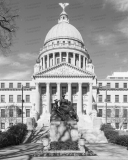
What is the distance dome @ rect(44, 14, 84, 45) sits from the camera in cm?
8894

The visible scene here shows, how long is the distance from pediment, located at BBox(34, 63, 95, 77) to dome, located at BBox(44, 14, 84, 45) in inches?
1226

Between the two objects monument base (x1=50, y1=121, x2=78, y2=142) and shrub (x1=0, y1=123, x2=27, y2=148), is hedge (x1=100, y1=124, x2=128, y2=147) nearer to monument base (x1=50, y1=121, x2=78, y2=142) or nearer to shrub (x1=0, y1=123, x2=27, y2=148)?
monument base (x1=50, y1=121, x2=78, y2=142)

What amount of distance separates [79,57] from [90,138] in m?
53.3

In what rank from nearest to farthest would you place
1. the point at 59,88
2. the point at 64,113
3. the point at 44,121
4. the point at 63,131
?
the point at 63,131
the point at 64,113
the point at 44,121
the point at 59,88

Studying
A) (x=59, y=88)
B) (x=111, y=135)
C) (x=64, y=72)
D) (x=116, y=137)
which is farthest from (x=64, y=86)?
(x=116, y=137)

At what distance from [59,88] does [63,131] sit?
39.7 metres

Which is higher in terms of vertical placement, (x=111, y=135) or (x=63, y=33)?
(x=63, y=33)

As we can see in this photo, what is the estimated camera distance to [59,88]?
194ft

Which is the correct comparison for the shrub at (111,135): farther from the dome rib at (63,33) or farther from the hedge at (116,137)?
the dome rib at (63,33)

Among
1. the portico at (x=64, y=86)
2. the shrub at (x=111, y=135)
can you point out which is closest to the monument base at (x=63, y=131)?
the shrub at (x=111, y=135)

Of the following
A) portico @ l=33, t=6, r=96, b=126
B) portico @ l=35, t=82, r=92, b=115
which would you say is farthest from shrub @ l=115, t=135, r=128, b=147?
portico @ l=35, t=82, r=92, b=115

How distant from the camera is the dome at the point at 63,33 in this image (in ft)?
292

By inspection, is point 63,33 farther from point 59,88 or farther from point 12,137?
point 12,137

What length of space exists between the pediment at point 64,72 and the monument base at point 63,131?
132 ft
